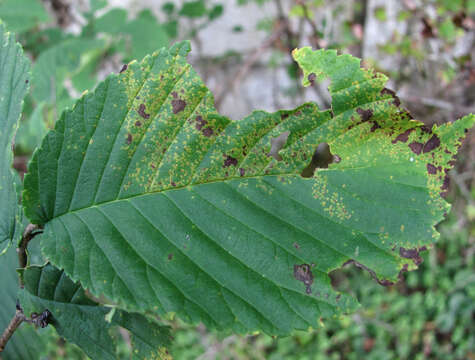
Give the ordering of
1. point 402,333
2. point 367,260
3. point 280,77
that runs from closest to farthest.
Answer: point 367,260 → point 402,333 → point 280,77

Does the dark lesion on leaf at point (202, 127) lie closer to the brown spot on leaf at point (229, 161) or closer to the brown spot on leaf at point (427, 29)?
the brown spot on leaf at point (229, 161)

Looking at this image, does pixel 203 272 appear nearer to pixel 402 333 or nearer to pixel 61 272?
pixel 61 272

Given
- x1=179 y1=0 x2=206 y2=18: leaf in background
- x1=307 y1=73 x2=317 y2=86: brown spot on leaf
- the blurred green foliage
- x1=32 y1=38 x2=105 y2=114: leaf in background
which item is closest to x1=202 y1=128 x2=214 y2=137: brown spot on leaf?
x1=307 y1=73 x2=317 y2=86: brown spot on leaf

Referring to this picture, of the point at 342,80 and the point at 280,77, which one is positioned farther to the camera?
the point at 280,77

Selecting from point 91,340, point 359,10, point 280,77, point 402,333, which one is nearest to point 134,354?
point 91,340

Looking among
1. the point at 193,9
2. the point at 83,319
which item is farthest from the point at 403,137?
the point at 193,9

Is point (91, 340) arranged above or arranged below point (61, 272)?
below

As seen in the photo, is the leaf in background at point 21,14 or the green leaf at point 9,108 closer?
the green leaf at point 9,108

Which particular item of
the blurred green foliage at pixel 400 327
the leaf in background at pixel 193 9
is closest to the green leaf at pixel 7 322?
the blurred green foliage at pixel 400 327
